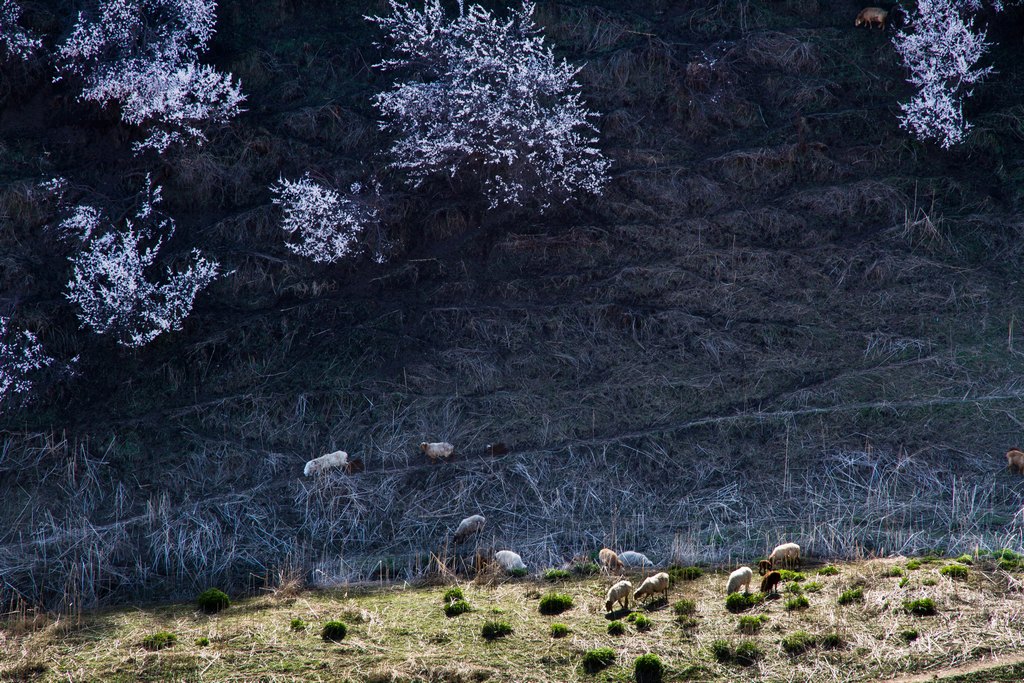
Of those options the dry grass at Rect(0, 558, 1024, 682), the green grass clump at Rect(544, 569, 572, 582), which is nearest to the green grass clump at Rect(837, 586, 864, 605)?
the dry grass at Rect(0, 558, 1024, 682)

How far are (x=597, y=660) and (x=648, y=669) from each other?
13.3 inches

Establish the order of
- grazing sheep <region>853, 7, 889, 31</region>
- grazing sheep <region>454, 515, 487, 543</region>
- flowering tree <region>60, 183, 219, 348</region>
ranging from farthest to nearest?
grazing sheep <region>853, 7, 889, 31</region>, flowering tree <region>60, 183, 219, 348</region>, grazing sheep <region>454, 515, 487, 543</region>

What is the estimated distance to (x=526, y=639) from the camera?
6219 millimetres

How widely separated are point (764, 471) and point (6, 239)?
958 cm

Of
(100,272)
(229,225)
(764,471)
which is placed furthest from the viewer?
(229,225)

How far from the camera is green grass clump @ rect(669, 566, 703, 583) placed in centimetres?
728

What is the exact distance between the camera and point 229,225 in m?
12.0

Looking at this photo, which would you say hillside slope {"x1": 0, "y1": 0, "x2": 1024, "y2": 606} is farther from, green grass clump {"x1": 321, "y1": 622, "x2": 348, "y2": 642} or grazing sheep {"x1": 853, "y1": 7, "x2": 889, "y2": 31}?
green grass clump {"x1": 321, "y1": 622, "x2": 348, "y2": 642}

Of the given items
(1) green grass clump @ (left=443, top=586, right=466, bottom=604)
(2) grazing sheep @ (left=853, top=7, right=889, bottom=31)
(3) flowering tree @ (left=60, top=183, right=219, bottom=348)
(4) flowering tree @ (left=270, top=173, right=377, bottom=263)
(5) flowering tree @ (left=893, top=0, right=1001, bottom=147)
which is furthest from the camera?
(2) grazing sheep @ (left=853, top=7, right=889, bottom=31)

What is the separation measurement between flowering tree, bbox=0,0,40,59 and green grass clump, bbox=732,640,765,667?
11772 mm

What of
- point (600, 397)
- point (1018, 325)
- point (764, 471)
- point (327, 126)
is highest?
point (327, 126)

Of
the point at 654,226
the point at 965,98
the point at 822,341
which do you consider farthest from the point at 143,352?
the point at 965,98

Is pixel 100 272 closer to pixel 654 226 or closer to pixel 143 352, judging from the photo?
pixel 143 352

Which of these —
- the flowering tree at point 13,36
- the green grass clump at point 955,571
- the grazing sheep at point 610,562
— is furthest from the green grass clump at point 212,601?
the flowering tree at point 13,36
